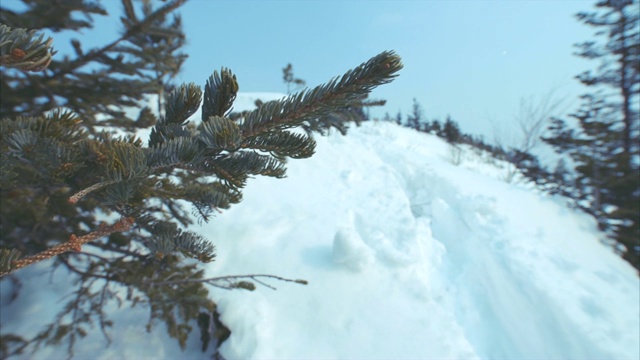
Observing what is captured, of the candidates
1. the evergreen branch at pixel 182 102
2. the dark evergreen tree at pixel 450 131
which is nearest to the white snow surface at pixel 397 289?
the evergreen branch at pixel 182 102

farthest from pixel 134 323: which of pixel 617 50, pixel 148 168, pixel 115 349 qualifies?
pixel 617 50

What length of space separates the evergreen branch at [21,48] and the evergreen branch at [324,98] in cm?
34

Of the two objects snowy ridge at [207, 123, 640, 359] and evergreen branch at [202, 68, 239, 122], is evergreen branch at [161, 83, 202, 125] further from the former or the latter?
snowy ridge at [207, 123, 640, 359]

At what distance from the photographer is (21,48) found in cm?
46

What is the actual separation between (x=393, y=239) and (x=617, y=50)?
736 centimetres

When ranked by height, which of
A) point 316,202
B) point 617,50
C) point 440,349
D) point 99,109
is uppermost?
point 617,50

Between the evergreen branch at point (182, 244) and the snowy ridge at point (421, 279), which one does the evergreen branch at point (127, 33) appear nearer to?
the evergreen branch at point (182, 244)

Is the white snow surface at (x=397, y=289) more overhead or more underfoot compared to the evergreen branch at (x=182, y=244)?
more underfoot

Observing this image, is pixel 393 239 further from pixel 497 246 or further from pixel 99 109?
pixel 99 109

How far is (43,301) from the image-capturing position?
2.79 metres

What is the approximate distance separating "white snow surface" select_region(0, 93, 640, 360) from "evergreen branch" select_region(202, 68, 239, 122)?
4.18ft

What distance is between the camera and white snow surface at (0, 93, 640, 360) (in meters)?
2.45

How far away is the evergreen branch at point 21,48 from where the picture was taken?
44 cm

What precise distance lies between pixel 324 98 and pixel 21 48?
50 cm
